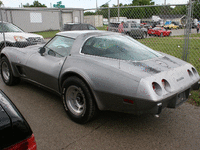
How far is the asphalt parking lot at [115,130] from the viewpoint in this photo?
97.3 inches

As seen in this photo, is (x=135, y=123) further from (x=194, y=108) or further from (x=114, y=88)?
(x=194, y=108)

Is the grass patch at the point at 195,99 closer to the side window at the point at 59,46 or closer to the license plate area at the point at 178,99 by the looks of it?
the license plate area at the point at 178,99

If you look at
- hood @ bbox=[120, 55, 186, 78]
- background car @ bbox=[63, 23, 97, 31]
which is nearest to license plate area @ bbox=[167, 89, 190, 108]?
hood @ bbox=[120, 55, 186, 78]

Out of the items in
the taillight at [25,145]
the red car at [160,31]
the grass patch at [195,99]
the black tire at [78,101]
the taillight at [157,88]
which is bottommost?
the grass patch at [195,99]

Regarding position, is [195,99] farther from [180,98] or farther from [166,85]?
[166,85]

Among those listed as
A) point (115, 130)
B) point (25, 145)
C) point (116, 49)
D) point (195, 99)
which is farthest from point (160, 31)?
point (25, 145)

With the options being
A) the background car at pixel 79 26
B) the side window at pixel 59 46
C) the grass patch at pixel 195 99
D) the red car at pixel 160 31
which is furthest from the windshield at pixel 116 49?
the background car at pixel 79 26

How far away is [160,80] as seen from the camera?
7.84 ft

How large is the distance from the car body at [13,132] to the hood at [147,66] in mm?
1428

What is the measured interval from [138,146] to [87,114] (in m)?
0.81

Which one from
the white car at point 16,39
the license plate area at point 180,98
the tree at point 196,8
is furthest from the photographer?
the white car at point 16,39

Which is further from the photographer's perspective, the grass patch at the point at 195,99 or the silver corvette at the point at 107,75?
the grass patch at the point at 195,99

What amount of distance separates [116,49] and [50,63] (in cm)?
119

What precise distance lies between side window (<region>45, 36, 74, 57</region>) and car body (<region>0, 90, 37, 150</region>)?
6.47ft
